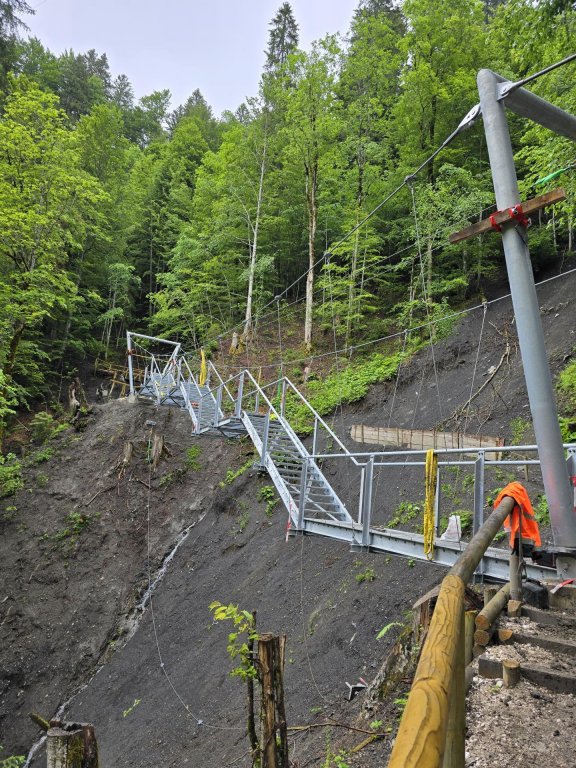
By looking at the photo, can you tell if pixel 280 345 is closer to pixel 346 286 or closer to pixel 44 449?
pixel 346 286

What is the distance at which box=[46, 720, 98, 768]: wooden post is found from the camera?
3025 mm

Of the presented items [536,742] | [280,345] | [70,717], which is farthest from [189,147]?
[536,742]

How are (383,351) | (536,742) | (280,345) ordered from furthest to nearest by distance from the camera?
(280,345)
(383,351)
(536,742)

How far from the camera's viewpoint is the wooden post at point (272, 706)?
11.0 ft

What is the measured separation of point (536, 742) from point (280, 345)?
14.3 m

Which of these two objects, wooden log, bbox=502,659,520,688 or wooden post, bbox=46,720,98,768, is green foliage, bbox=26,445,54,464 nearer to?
wooden post, bbox=46,720,98,768

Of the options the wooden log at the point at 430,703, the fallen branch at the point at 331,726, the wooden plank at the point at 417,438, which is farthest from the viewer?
the wooden plank at the point at 417,438

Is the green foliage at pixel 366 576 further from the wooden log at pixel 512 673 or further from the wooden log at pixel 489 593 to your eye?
the wooden log at pixel 512 673

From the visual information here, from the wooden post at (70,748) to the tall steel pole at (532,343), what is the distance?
11.2ft

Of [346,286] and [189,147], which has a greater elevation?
[189,147]

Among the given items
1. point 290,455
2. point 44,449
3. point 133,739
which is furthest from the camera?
point 44,449

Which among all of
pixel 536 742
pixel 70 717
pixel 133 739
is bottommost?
pixel 70 717

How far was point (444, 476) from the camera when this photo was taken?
780cm

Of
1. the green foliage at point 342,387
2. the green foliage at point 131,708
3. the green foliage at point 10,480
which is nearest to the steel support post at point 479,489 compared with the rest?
the green foliage at point 131,708
